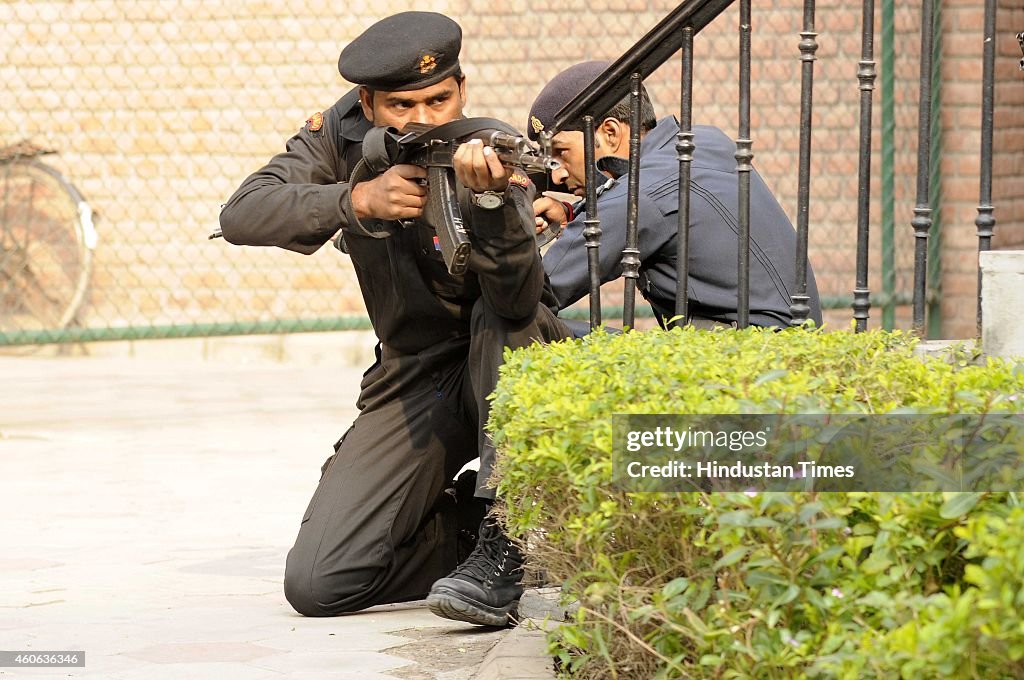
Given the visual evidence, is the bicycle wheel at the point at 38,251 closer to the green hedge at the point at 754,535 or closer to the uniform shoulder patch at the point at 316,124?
the uniform shoulder patch at the point at 316,124

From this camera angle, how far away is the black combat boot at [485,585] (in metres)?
3.35

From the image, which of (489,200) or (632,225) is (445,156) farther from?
(632,225)

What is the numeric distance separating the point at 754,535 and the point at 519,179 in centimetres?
134

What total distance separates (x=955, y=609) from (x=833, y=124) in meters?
6.84

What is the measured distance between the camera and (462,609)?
11.0 feet

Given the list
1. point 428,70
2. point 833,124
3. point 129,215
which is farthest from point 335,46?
point 428,70

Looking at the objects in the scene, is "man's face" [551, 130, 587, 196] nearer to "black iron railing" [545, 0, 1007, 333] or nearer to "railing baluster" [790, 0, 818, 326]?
"black iron railing" [545, 0, 1007, 333]

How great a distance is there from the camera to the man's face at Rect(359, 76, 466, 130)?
3545 mm

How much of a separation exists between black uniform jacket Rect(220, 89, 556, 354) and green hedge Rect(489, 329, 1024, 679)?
0.37 meters

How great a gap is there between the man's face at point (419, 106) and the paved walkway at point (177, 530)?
4.03 feet

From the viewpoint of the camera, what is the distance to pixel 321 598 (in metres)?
3.61

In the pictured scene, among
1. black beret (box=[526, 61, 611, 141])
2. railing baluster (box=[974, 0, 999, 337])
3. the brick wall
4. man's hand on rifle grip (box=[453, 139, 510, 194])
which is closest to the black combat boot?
man's hand on rifle grip (box=[453, 139, 510, 194])

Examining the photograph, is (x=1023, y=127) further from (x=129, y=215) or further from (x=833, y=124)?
(x=129, y=215)

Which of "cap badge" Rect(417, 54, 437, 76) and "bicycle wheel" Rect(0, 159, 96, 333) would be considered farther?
"bicycle wheel" Rect(0, 159, 96, 333)
